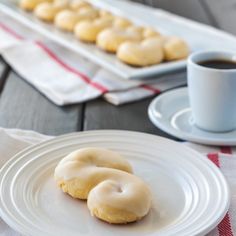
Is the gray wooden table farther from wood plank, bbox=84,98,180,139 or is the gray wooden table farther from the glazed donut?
the glazed donut

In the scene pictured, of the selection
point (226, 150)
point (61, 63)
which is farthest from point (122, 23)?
point (226, 150)

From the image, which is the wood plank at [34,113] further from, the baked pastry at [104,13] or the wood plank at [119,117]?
the baked pastry at [104,13]

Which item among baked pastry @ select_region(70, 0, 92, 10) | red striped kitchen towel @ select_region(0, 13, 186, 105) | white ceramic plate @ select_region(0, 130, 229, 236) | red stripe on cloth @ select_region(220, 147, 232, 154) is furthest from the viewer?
baked pastry @ select_region(70, 0, 92, 10)

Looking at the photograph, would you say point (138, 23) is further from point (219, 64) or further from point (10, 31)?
point (219, 64)

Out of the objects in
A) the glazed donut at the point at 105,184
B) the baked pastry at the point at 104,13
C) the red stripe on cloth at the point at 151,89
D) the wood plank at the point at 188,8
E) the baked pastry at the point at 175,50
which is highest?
the glazed donut at the point at 105,184

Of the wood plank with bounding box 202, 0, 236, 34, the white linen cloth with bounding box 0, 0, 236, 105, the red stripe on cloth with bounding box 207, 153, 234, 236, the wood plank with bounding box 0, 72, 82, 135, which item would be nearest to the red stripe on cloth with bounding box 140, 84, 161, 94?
the white linen cloth with bounding box 0, 0, 236, 105

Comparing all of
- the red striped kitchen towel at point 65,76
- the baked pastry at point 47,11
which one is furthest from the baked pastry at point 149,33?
the baked pastry at point 47,11
